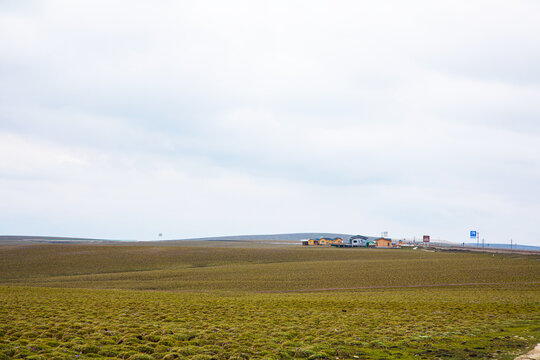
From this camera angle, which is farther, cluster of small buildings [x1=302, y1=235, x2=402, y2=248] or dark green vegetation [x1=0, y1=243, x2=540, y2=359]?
cluster of small buildings [x1=302, y1=235, x2=402, y2=248]

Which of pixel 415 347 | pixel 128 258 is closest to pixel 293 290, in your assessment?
pixel 415 347

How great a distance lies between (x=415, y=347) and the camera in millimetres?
16797

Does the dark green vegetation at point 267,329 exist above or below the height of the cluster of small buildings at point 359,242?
above

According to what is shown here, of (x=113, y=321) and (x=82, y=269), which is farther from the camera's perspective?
(x=82, y=269)

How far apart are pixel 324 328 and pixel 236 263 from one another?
65.1 metres

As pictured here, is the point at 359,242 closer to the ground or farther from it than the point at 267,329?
closer to the ground

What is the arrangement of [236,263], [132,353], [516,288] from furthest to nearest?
[236,263]
[516,288]
[132,353]

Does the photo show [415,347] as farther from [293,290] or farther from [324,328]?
[293,290]

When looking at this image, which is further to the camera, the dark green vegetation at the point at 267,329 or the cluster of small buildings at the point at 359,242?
the cluster of small buildings at the point at 359,242

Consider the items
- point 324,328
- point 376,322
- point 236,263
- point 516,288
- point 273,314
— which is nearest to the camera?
point 324,328

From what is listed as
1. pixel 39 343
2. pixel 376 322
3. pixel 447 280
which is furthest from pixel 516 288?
pixel 39 343

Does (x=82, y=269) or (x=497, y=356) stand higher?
(x=497, y=356)

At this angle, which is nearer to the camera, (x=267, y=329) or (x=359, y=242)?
(x=267, y=329)

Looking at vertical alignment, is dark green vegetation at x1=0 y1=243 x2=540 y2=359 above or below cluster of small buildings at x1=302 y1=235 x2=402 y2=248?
above
